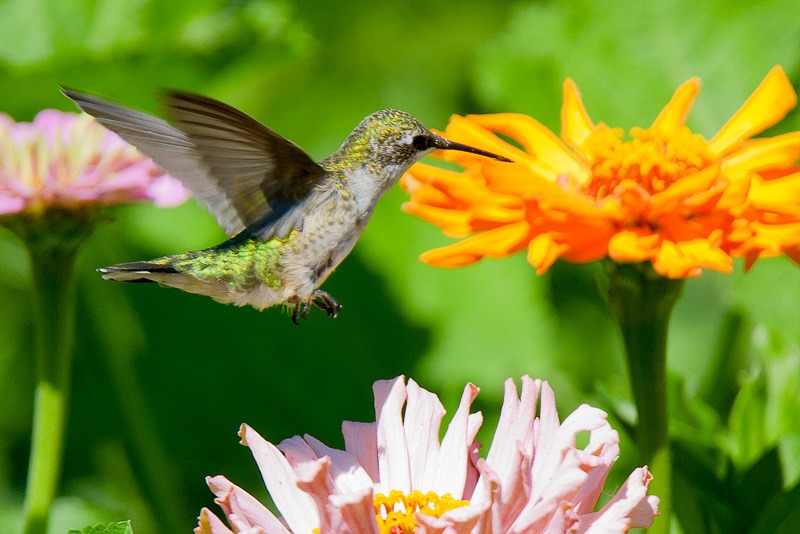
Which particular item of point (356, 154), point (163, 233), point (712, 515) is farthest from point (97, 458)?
point (712, 515)

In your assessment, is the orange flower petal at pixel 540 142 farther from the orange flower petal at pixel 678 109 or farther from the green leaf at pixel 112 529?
the green leaf at pixel 112 529

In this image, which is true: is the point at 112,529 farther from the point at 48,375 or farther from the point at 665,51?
the point at 665,51

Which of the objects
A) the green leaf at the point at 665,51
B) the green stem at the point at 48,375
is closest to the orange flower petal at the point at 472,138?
the green stem at the point at 48,375

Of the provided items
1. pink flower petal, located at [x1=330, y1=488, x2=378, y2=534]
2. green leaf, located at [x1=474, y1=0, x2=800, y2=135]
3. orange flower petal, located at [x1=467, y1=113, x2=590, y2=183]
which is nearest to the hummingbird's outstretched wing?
orange flower petal, located at [x1=467, y1=113, x2=590, y2=183]

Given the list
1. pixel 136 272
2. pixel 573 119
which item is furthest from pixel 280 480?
pixel 573 119

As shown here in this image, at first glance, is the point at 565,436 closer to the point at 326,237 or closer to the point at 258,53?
the point at 326,237

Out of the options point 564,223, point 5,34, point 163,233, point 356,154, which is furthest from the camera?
point 163,233

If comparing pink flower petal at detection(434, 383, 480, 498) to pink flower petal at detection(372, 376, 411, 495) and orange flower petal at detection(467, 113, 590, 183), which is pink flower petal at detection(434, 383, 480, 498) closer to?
pink flower petal at detection(372, 376, 411, 495)
